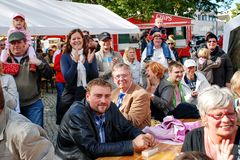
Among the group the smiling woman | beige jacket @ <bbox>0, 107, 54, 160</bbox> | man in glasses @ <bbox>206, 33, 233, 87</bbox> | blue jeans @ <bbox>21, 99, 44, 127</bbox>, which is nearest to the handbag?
blue jeans @ <bbox>21, 99, 44, 127</bbox>

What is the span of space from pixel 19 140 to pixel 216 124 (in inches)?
49.9

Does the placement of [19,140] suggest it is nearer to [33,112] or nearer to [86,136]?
[86,136]

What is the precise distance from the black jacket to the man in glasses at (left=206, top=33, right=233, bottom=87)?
12.3 ft

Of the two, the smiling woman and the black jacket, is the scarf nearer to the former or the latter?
the smiling woman

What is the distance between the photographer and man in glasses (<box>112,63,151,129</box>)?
3.89 meters

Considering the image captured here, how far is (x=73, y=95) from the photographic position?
5254 mm

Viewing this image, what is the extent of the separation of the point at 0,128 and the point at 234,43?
20.7 feet

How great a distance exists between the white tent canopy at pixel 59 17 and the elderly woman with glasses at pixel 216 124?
5.80m

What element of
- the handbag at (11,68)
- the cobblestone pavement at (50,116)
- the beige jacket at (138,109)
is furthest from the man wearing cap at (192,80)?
the handbag at (11,68)

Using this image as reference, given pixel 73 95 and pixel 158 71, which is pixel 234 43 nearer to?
pixel 158 71

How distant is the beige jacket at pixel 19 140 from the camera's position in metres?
2.08

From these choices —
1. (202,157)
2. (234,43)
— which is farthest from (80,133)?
(234,43)

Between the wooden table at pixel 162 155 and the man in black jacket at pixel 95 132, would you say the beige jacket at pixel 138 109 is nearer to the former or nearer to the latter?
the man in black jacket at pixel 95 132

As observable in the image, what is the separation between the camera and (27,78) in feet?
14.8
